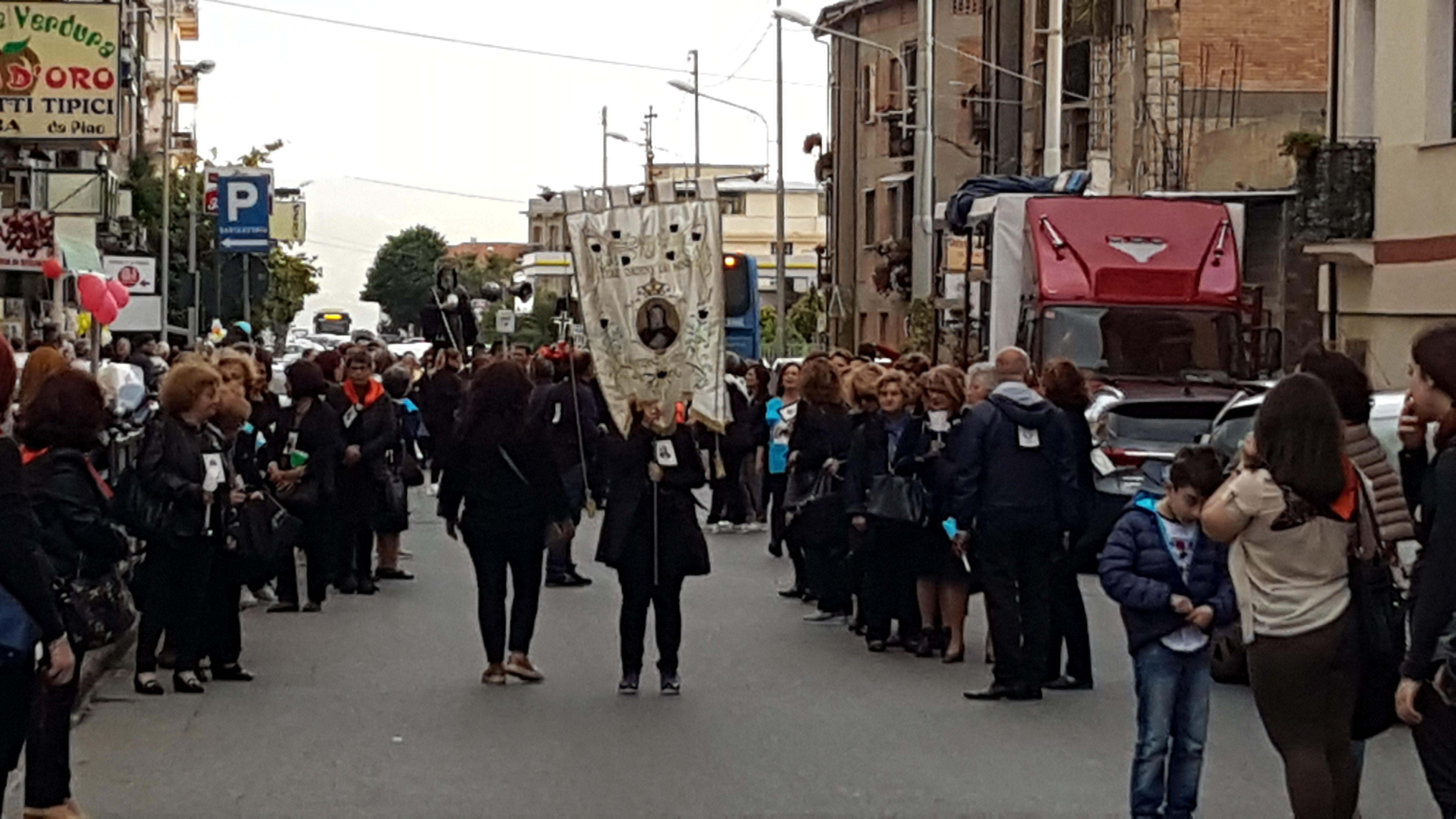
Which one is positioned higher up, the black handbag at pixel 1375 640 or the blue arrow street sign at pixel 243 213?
the blue arrow street sign at pixel 243 213

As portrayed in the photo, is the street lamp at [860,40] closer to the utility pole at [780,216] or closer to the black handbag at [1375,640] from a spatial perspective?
the utility pole at [780,216]

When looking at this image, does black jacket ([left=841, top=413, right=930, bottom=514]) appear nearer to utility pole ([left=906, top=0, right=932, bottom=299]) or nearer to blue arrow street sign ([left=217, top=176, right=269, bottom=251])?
utility pole ([left=906, top=0, right=932, bottom=299])

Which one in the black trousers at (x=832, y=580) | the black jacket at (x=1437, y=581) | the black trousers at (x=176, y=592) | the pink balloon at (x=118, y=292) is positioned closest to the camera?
the black jacket at (x=1437, y=581)

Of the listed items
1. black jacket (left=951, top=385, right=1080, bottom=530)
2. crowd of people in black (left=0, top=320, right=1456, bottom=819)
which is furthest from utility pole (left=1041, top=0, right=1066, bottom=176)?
black jacket (left=951, top=385, right=1080, bottom=530)

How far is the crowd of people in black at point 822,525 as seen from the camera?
7270mm

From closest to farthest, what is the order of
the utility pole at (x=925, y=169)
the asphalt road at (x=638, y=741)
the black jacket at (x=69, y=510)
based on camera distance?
1. the black jacket at (x=69, y=510)
2. the asphalt road at (x=638, y=741)
3. the utility pole at (x=925, y=169)

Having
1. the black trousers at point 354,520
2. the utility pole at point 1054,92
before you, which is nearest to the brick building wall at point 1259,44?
the utility pole at point 1054,92

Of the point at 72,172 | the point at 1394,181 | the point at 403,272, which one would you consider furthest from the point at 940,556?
the point at 403,272

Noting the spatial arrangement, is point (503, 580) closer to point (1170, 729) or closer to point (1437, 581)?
point (1170, 729)

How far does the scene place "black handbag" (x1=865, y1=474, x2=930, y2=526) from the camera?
14453 millimetres

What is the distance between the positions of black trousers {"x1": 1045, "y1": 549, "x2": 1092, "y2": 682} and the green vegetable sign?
19690mm

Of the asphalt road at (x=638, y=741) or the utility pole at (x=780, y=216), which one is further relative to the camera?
the utility pole at (x=780, y=216)

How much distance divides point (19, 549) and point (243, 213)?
4292 centimetres

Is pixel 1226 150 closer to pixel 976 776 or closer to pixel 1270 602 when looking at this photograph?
pixel 976 776
